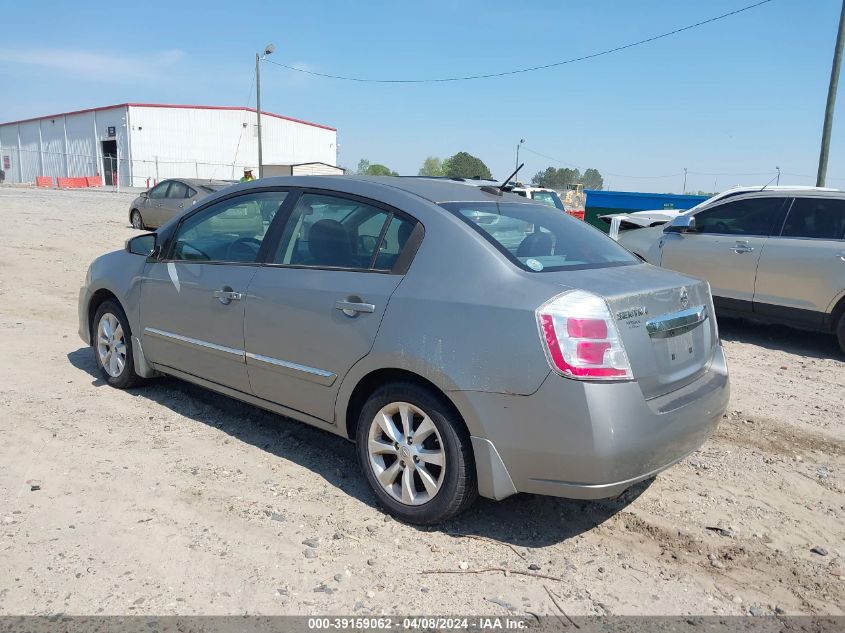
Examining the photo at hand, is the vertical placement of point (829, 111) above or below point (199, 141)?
below

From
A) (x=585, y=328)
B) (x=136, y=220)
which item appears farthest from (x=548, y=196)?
(x=136, y=220)

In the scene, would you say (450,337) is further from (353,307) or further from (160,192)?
(160,192)

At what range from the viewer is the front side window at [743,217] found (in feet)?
25.2

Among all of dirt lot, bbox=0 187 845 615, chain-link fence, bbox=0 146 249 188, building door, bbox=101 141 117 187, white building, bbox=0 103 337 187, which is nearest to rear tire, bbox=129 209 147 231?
dirt lot, bbox=0 187 845 615

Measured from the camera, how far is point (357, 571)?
302cm

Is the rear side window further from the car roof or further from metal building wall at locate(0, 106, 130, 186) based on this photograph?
metal building wall at locate(0, 106, 130, 186)

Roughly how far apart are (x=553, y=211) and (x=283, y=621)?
9.01 ft

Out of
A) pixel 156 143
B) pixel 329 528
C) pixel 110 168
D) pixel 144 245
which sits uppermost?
pixel 156 143

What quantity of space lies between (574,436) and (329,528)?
51.9 inches

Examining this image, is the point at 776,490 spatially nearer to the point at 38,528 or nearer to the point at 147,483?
the point at 147,483

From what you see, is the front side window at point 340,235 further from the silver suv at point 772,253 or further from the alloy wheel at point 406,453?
the silver suv at point 772,253

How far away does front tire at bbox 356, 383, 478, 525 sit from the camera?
10.4 feet

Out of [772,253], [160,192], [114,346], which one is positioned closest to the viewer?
[114,346]

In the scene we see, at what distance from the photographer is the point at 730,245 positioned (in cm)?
790
